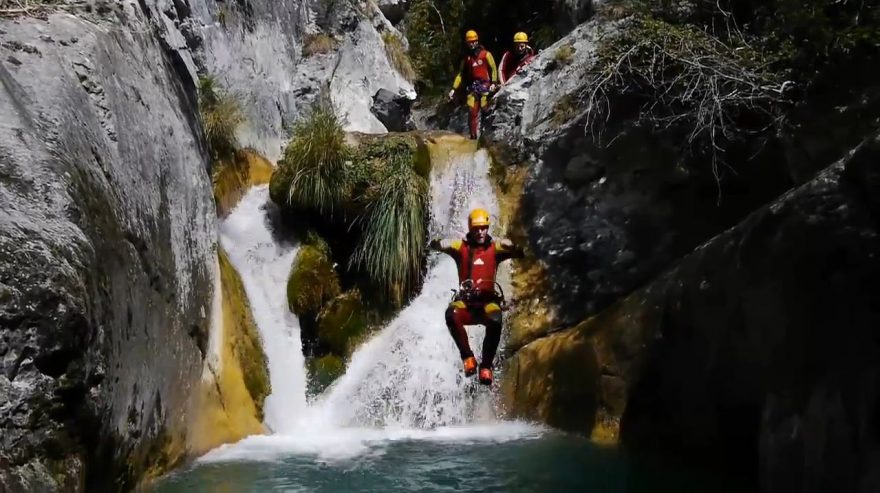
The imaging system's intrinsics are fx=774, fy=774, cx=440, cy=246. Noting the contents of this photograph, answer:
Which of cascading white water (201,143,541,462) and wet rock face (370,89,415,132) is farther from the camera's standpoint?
wet rock face (370,89,415,132)

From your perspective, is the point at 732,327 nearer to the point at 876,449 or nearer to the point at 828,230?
the point at 828,230

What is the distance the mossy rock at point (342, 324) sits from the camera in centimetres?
870

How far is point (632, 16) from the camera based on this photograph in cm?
892

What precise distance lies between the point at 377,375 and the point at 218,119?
3.91 metres

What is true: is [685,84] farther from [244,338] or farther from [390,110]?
[390,110]

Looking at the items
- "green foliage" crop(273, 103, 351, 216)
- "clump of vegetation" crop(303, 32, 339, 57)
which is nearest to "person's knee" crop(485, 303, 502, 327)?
"green foliage" crop(273, 103, 351, 216)

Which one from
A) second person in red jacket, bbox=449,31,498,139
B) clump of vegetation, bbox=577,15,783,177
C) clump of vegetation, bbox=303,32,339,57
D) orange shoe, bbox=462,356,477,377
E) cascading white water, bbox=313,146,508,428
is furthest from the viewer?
clump of vegetation, bbox=303,32,339,57

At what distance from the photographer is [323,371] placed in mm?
8492

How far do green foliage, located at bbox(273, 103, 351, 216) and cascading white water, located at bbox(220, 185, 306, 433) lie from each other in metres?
0.57

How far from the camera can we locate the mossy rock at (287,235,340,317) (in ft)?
29.0

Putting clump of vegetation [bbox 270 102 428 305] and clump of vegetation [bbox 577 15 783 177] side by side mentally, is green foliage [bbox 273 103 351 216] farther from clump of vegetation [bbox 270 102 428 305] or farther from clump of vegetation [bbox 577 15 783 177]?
clump of vegetation [bbox 577 15 783 177]

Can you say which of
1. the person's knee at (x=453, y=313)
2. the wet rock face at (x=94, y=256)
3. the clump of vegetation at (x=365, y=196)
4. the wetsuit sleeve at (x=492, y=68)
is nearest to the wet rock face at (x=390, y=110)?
the wetsuit sleeve at (x=492, y=68)

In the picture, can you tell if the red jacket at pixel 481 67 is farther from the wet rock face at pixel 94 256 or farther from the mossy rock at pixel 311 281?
the wet rock face at pixel 94 256

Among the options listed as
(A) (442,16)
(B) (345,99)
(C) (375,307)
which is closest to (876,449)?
(C) (375,307)
